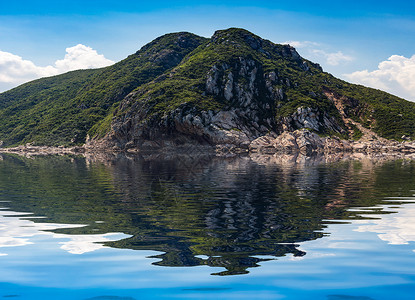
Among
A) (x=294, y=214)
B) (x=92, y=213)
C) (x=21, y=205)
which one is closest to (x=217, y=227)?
(x=294, y=214)

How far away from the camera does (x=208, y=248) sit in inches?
537

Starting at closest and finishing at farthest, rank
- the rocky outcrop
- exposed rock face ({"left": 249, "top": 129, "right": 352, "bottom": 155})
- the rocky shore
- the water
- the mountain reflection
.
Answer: the water < the mountain reflection < the rocky shore < the rocky outcrop < exposed rock face ({"left": 249, "top": 129, "right": 352, "bottom": 155})

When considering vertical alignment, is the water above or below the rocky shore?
below

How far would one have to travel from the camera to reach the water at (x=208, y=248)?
929 cm

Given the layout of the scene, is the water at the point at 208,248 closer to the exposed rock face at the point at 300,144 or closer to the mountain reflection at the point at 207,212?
the mountain reflection at the point at 207,212

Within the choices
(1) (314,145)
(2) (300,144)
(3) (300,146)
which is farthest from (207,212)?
(1) (314,145)

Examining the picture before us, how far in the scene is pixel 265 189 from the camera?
114 ft

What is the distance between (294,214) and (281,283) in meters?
12.5

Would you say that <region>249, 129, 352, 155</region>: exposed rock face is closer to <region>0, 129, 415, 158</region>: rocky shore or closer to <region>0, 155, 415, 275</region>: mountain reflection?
<region>0, 129, 415, 158</region>: rocky shore

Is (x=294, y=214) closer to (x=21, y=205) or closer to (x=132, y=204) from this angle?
(x=132, y=204)

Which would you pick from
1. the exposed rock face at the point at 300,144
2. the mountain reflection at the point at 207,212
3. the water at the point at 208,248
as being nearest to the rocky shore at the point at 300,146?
the exposed rock face at the point at 300,144

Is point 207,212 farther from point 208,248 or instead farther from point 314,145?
point 314,145

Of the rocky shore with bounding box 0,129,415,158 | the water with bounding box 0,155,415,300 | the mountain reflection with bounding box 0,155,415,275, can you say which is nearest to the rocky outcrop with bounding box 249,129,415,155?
the rocky shore with bounding box 0,129,415,158

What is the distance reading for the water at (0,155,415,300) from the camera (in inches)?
366
